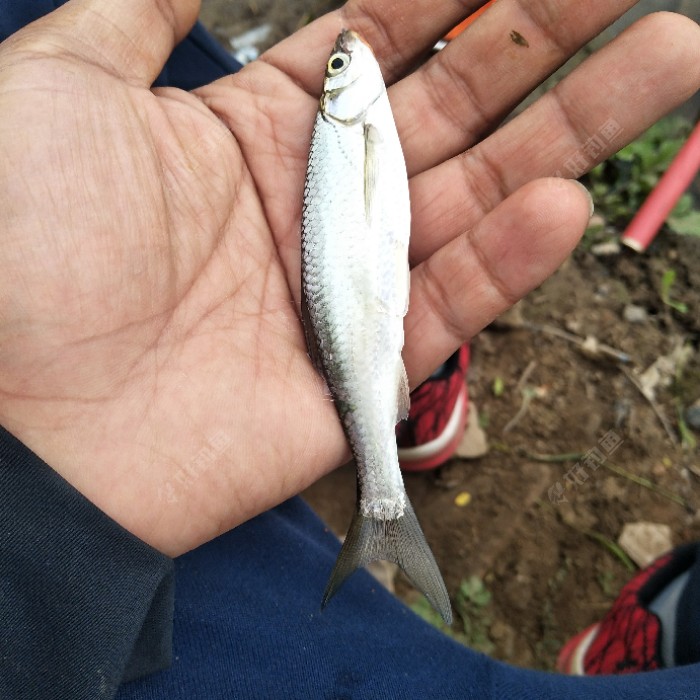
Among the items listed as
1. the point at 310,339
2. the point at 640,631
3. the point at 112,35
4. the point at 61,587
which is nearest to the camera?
the point at 61,587

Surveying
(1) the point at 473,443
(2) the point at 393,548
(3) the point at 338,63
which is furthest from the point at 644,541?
(3) the point at 338,63

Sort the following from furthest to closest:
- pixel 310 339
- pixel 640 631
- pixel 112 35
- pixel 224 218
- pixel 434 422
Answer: pixel 434 422, pixel 640 631, pixel 224 218, pixel 310 339, pixel 112 35

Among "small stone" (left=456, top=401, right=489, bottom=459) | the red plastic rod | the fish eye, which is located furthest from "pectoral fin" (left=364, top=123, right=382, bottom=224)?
the red plastic rod

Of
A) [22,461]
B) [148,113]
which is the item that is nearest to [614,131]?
[148,113]

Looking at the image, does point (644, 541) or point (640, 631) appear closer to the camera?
point (640, 631)

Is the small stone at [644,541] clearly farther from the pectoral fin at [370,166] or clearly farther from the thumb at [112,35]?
the thumb at [112,35]

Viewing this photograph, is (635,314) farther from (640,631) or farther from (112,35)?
(112,35)

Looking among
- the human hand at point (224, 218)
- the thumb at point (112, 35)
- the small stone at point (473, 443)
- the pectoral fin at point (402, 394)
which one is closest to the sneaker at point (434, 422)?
the small stone at point (473, 443)
